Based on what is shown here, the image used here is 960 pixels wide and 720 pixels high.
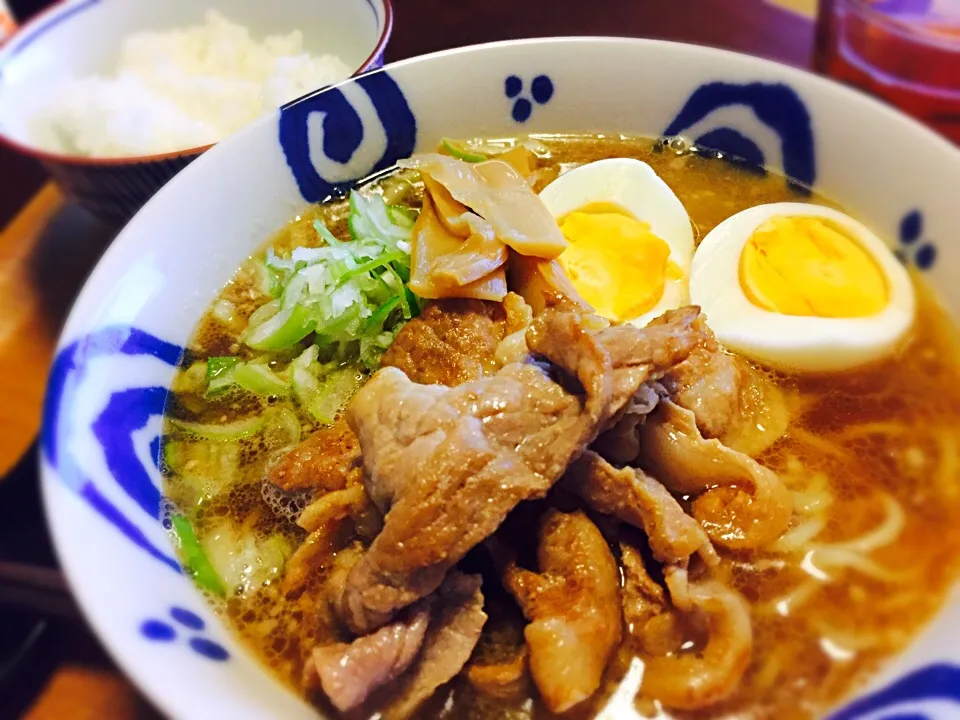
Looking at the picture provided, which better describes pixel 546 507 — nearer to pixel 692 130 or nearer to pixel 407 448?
pixel 407 448

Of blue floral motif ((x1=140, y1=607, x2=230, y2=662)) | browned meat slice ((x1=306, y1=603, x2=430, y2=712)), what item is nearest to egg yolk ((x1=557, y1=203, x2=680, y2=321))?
browned meat slice ((x1=306, y1=603, x2=430, y2=712))

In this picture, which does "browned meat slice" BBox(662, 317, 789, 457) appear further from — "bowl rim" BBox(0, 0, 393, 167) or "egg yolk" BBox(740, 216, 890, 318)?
"bowl rim" BBox(0, 0, 393, 167)

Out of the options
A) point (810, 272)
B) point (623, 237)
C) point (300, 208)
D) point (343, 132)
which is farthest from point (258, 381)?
point (810, 272)

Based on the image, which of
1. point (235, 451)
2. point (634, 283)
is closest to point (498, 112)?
point (634, 283)

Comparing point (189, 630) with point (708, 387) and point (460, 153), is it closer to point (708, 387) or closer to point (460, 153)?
point (708, 387)

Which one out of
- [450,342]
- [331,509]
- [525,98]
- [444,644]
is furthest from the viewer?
[525,98]

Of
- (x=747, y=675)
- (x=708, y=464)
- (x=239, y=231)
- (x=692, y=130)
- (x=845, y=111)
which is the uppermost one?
(x=845, y=111)

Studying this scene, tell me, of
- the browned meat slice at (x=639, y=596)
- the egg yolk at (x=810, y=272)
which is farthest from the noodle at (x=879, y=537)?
the egg yolk at (x=810, y=272)
